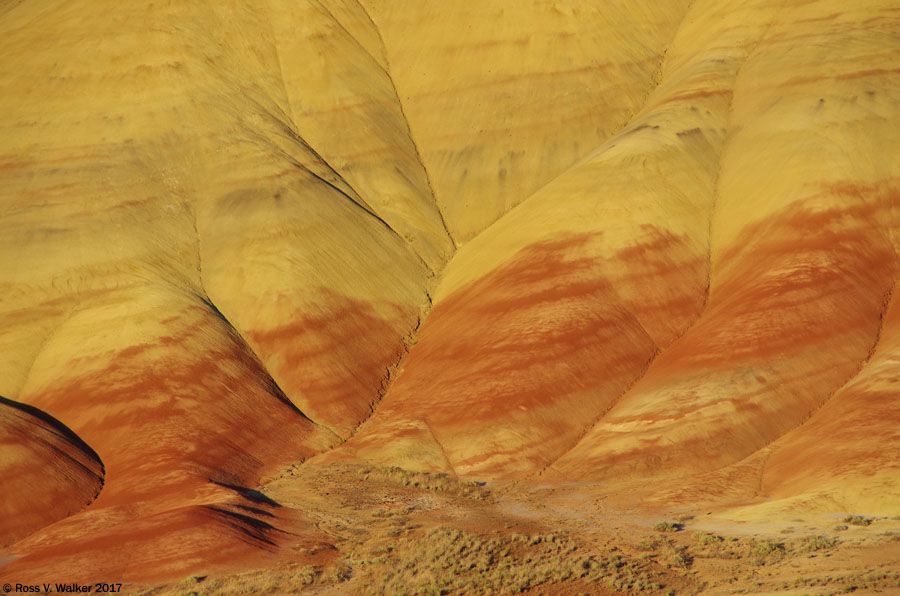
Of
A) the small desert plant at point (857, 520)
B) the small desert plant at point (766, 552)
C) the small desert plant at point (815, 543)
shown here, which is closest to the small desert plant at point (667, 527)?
the small desert plant at point (766, 552)

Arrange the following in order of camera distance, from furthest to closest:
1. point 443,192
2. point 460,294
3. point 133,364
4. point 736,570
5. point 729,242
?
1. point 443,192
2. point 460,294
3. point 729,242
4. point 133,364
5. point 736,570

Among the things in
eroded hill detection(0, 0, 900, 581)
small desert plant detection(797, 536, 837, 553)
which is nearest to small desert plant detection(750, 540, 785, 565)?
small desert plant detection(797, 536, 837, 553)

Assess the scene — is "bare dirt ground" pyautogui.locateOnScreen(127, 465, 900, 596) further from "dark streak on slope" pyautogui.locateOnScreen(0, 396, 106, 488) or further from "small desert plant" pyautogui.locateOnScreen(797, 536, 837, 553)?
"dark streak on slope" pyautogui.locateOnScreen(0, 396, 106, 488)

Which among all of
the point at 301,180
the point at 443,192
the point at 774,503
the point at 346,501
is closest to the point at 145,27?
the point at 301,180

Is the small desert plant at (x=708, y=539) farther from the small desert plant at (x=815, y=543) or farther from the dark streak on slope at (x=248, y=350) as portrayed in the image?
the dark streak on slope at (x=248, y=350)

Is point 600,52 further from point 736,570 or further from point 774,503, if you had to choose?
point 736,570

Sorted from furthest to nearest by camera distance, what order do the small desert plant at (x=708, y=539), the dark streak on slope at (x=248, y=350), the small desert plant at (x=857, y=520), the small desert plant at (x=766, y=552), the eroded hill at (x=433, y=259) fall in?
the dark streak on slope at (x=248, y=350) < the eroded hill at (x=433, y=259) < the small desert plant at (x=708, y=539) < the small desert plant at (x=857, y=520) < the small desert plant at (x=766, y=552)

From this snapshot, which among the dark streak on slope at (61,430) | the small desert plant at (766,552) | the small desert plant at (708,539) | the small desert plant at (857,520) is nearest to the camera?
the small desert plant at (766,552)

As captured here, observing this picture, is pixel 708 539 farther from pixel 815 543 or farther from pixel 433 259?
pixel 433 259
